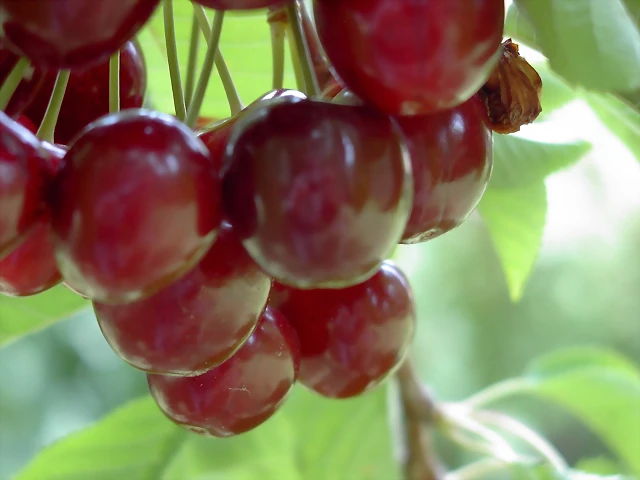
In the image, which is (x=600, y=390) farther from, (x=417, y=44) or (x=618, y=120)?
(x=417, y=44)

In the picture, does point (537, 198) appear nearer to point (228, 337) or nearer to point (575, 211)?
point (228, 337)

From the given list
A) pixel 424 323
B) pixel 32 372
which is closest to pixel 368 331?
pixel 32 372

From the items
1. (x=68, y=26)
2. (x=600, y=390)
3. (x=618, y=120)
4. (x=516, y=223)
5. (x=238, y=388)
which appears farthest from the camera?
(x=600, y=390)

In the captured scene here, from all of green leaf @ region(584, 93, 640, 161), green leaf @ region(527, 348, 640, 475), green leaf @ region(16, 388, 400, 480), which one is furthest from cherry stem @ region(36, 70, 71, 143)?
green leaf @ region(527, 348, 640, 475)

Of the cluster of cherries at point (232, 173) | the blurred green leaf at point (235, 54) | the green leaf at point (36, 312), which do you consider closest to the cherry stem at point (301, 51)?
the cluster of cherries at point (232, 173)

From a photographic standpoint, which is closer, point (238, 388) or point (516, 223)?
point (238, 388)

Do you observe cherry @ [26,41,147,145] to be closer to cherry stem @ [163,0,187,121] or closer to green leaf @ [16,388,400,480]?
cherry stem @ [163,0,187,121]

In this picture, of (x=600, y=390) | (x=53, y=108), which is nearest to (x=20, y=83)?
(x=53, y=108)
